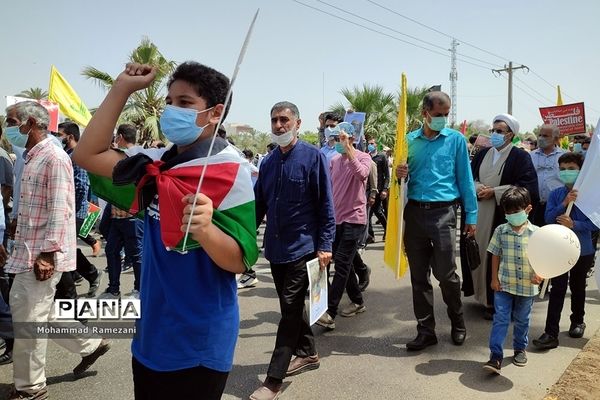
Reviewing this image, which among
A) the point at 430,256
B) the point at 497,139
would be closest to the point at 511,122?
→ the point at 497,139

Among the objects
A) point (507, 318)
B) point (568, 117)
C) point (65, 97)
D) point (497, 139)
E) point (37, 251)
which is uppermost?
point (568, 117)

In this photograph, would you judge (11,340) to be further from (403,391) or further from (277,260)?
(403,391)

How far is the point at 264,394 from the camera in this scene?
322 centimetres

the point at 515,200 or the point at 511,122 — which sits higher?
the point at 511,122

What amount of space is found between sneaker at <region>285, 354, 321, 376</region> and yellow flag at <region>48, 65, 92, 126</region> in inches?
242

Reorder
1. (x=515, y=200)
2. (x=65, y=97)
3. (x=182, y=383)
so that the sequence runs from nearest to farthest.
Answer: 1. (x=182, y=383)
2. (x=515, y=200)
3. (x=65, y=97)

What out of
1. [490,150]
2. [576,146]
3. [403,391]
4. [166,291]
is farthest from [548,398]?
[576,146]

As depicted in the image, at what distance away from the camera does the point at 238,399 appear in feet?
10.8

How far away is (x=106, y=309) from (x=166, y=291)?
6.44 ft

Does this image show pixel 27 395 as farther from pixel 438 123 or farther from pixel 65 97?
pixel 65 97

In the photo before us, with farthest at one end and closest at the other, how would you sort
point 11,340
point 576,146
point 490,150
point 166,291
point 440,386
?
1. point 576,146
2. point 490,150
3. point 11,340
4. point 440,386
5. point 166,291

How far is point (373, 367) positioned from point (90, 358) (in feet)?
7.26

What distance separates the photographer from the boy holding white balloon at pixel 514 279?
3.63 metres

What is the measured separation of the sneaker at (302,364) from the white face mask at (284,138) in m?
1.70
